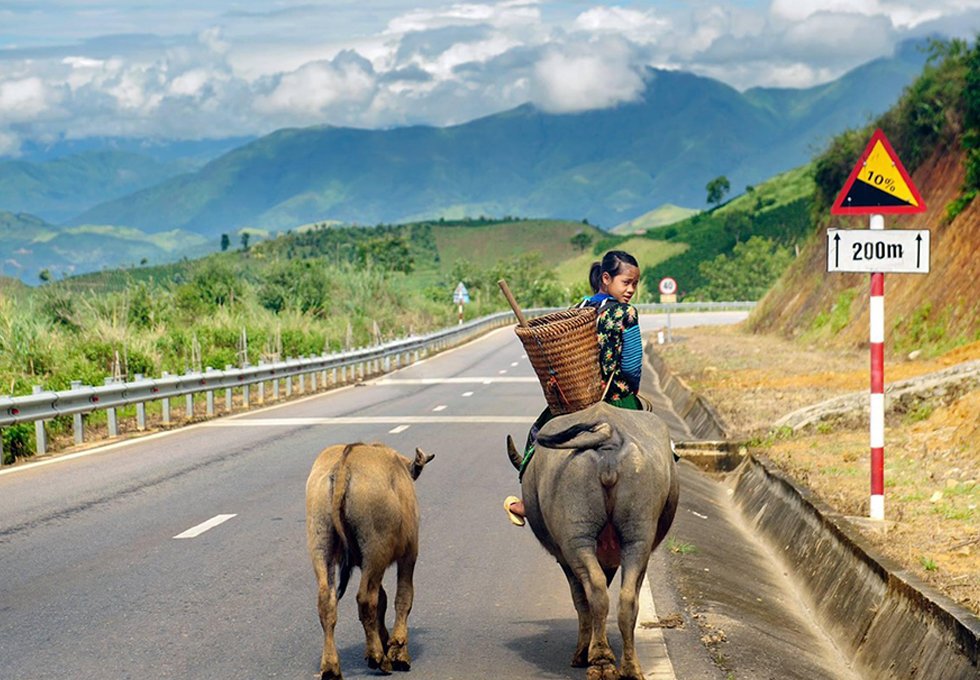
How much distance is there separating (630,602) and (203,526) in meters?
6.75

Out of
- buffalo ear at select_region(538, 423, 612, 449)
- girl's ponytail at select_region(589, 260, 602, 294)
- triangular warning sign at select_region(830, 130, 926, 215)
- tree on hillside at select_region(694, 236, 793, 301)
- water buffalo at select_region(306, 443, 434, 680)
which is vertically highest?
triangular warning sign at select_region(830, 130, 926, 215)

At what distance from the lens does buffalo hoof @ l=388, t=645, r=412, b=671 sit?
24.6ft

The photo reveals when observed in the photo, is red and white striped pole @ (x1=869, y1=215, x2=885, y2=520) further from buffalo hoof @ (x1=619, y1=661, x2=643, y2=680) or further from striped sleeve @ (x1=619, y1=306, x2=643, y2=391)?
buffalo hoof @ (x1=619, y1=661, x2=643, y2=680)

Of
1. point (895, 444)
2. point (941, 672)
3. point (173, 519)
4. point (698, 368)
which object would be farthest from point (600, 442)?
point (698, 368)

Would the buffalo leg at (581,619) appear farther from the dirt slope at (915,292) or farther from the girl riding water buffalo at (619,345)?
the dirt slope at (915,292)

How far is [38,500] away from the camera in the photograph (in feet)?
48.6

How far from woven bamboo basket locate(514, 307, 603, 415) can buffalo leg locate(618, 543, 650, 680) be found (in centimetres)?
86

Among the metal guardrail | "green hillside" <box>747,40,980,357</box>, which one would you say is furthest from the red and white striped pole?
"green hillside" <box>747,40,980,357</box>

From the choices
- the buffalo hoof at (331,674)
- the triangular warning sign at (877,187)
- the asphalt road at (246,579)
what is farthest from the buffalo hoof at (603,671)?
the triangular warning sign at (877,187)

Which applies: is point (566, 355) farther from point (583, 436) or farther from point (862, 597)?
point (862, 597)

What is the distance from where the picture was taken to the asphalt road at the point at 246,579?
7.93m

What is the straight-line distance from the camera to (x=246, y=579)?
33.7ft

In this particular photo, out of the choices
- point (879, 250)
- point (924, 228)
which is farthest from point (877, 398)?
point (924, 228)

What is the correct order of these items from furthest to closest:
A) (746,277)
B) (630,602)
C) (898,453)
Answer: (746,277), (898,453), (630,602)
